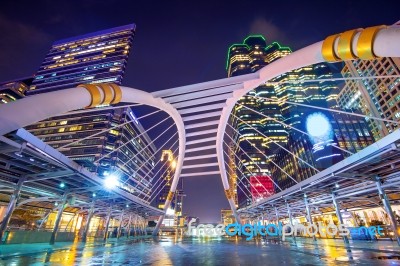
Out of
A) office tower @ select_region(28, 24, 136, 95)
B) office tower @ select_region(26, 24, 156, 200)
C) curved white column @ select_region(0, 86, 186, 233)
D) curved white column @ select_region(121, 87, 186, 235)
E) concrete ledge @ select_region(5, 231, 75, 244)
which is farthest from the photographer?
office tower @ select_region(28, 24, 136, 95)

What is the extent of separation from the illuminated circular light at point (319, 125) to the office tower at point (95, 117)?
244 feet

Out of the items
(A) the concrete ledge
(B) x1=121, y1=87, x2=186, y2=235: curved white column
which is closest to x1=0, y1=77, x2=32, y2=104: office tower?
(A) the concrete ledge

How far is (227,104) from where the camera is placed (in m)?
21.2

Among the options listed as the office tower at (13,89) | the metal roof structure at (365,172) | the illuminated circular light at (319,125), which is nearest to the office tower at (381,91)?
the illuminated circular light at (319,125)

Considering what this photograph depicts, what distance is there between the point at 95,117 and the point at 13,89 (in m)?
57.1

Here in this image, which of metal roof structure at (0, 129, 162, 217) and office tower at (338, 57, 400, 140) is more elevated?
office tower at (338, 57, 400, 140)

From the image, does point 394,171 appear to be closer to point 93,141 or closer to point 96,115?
point 93,141

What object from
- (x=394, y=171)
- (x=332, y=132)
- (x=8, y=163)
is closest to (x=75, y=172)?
(x=8, y=163)

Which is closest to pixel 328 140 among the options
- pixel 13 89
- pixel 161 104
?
pixel 161 104

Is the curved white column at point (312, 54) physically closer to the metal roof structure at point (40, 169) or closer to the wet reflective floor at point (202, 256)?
the wet reflective floor at point (202, 256)

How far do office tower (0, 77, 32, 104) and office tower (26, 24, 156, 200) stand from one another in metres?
8.21

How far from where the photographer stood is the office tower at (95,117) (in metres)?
88.8

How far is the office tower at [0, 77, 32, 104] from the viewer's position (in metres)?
110

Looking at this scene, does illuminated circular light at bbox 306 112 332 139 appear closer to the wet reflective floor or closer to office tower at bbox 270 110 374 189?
office tower at bbox 270 110 374 189
